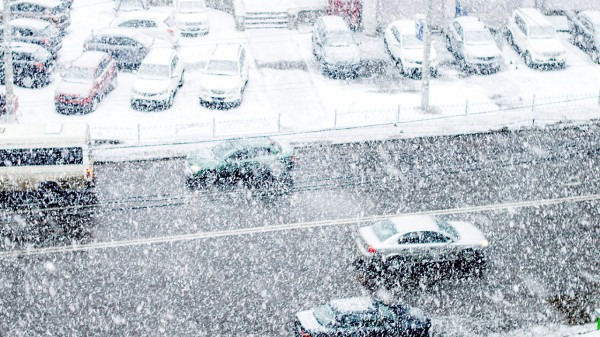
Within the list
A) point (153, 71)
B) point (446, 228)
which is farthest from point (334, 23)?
point (446, 228)

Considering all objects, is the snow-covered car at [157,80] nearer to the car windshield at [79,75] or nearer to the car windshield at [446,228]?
Answer: the car windshield at [79,75]

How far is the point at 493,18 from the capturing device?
135 feet

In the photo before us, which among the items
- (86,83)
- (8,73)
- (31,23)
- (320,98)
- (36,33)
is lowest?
(320,98)

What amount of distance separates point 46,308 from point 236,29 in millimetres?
22615

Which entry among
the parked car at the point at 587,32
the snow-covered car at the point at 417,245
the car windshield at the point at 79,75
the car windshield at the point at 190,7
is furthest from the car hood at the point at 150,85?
the parked car at the point at 587,32

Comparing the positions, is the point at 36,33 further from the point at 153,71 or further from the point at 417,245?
the point at 417,245

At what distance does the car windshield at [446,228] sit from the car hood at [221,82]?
11658 mm

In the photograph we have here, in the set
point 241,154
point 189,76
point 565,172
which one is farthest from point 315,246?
point 189,76

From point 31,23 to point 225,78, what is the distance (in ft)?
30.4

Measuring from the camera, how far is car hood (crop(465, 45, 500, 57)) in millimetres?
36281

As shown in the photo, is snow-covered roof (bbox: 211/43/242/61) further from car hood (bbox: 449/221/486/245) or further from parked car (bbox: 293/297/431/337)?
parked car (bbox: 293/297/431/337)

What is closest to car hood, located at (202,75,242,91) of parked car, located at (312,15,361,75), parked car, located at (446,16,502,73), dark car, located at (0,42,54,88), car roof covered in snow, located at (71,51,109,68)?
car roof covered in snow, located at (71,51,109,68)

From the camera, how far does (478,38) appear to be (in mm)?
37281

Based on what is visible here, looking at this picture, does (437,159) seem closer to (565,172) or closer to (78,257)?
(565,172)
